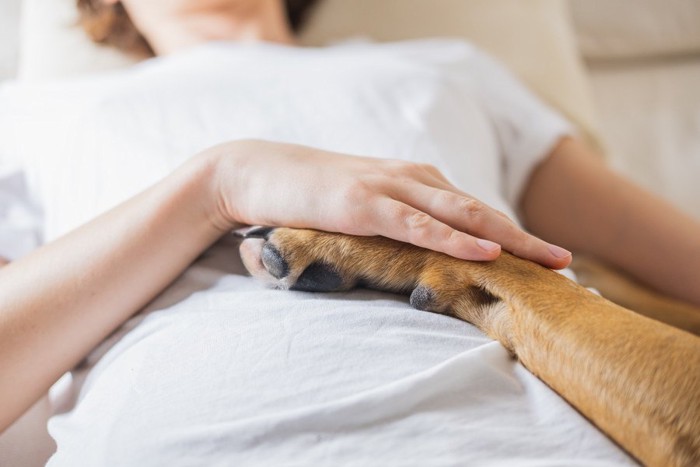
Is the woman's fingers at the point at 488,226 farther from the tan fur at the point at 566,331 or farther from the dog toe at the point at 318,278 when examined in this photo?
the dog toe at the point at 318,278

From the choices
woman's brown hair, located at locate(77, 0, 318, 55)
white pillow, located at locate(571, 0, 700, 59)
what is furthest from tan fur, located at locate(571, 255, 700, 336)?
white pillow, located at locate(571, 0, 700, 59)

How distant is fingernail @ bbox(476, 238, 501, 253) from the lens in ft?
2.24

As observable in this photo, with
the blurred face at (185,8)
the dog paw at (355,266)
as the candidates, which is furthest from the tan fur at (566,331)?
the blurred face at (185,8)

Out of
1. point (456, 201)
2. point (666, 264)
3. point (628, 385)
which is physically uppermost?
point (456, 201)

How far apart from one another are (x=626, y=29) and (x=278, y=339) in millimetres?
1763

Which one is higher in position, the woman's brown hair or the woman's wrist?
the woman's brown hair

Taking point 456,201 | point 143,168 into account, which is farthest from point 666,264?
point 143,168

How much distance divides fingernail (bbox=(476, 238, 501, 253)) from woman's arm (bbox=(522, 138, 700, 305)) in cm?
52

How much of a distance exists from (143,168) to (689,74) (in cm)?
171

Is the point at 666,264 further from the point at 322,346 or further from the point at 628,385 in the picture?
the point at 322,346

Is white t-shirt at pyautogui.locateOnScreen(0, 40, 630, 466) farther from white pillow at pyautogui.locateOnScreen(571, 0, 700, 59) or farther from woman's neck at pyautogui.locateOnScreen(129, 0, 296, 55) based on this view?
white pillow at pyautogui.locateOnScreen(571, 0, 700, 59)

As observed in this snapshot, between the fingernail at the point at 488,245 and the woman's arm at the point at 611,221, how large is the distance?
1.70 feet

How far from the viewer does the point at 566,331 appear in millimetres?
616

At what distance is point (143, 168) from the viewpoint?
34.8 inches
